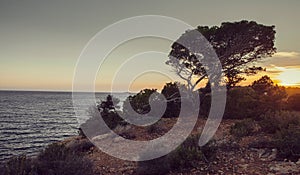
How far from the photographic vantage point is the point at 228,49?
16219mm

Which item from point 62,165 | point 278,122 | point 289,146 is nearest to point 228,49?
point 278,122

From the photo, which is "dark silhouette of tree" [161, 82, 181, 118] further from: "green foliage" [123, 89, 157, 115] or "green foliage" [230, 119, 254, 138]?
"green foliage" [230, 119, 254, 138]

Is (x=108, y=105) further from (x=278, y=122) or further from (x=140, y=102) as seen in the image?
(x=278, y=122)

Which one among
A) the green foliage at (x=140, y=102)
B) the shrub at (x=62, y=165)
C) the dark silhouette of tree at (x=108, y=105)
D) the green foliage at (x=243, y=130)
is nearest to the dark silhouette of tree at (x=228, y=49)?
the green foliage at (x=140, y=102)

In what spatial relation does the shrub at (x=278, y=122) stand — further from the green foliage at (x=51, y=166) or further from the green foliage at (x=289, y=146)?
the green foliage at (x=51, y=166)

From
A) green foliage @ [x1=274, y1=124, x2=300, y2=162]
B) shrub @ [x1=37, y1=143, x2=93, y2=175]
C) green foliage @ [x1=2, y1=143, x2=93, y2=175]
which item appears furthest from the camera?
green foliage @ [x1=274, y1=124, x2=300, y2=162]

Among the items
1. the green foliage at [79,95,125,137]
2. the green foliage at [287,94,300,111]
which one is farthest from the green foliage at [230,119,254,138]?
the green foliage at [79,95,125,137]

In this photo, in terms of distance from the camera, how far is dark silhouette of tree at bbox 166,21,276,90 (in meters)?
15.6

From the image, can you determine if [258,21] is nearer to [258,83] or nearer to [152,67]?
[258,83]

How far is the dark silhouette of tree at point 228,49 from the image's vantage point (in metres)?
15.6

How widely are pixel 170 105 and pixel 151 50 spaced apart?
4282mm

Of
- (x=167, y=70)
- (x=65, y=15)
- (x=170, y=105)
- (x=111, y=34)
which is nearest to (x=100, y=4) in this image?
(x=65, y=15)

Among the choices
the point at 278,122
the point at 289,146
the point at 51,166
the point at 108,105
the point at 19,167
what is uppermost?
the point at 108,105

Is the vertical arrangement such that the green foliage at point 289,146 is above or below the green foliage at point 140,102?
below
